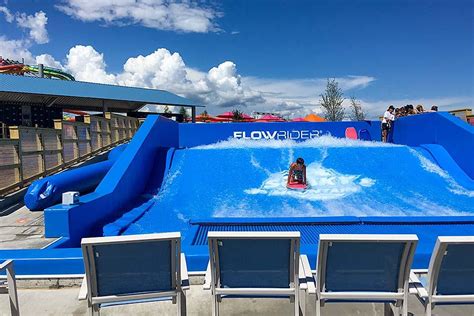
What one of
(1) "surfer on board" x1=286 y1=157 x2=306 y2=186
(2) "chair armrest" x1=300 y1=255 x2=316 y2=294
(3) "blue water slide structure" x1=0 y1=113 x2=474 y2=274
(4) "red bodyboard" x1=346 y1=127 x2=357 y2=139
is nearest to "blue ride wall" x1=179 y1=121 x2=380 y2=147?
(4) "red bodyboard" x1=346 y1=127 x2=357 y2=139

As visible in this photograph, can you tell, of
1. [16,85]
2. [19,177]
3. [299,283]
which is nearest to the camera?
[299,283]

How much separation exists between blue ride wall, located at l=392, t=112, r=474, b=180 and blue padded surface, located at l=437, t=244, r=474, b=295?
6722 mm

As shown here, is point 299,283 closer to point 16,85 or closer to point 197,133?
point 197,133

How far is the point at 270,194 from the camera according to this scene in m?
7.65

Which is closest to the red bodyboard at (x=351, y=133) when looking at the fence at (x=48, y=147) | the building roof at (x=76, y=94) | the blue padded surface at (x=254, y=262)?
the fence at (x=48, y=147)

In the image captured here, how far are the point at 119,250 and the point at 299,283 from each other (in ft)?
4.00

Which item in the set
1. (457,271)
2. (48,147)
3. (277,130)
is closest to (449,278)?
(457,271)

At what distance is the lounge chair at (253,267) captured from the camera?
232 cm

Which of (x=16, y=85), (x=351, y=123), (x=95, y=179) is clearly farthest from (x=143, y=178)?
(x=16, y=85)

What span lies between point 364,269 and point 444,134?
27.5ft

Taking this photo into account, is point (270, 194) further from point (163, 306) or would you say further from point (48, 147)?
point (48, 147)

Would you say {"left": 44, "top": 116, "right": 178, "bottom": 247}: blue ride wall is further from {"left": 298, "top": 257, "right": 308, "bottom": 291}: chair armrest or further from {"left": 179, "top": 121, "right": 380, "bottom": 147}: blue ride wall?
{"left": 298, "top": 257, "right": 308, "bottom": 291}: chair armrest

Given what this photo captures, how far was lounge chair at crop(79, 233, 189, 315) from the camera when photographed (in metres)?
2.27

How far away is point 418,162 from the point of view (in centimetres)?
886
